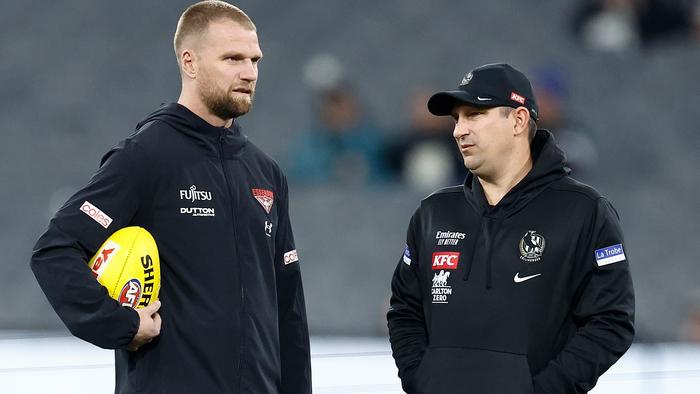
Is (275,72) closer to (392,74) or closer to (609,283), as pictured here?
(392,74)

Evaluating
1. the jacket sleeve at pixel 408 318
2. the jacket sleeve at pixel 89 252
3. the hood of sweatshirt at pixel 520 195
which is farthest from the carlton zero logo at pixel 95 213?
the hood of sweatshirt at pixel 520 195

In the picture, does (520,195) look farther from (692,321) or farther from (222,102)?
(692,321)

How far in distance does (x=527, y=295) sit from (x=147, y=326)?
909 millimetres

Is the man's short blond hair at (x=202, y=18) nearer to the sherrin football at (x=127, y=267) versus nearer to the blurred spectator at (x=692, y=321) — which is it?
the sherrin football at (x=127, y=267)

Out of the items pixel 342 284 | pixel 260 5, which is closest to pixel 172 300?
pixel 342 284

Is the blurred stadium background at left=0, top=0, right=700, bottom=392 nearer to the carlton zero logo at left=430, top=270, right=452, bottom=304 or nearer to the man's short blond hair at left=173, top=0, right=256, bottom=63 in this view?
the carlton zero logo at left=430, top=270, right=452, bottom=304

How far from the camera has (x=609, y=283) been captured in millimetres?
2621

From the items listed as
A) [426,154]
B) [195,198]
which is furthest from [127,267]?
[426,154]

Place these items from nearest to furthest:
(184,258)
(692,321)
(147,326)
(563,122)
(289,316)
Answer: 1. (147,326)
2. (184,258)
3. (289,316)
4. (692,321)
5. (563,122)

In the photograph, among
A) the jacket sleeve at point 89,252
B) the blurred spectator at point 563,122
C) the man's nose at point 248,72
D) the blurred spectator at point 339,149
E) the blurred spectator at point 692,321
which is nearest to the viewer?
the jacket sleeve at point 89,252

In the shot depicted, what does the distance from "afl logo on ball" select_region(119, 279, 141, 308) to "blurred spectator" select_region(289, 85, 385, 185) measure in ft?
17.5

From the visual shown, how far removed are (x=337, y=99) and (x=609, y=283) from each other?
5.64m

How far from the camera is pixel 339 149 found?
7.94m

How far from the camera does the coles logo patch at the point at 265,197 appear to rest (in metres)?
2.82
